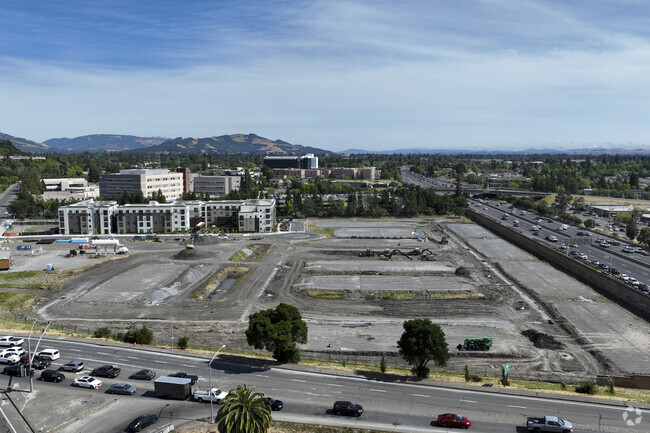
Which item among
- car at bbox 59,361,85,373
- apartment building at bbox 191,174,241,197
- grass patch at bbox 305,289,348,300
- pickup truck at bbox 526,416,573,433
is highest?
apartment building at bbox 191,174,241,197

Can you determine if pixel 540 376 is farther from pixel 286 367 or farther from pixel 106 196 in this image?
pixel 106 196

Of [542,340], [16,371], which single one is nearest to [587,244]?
[542,340]

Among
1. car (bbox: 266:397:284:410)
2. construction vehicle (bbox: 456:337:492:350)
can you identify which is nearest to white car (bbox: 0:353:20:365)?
car (bbox: 266:397:284:410)

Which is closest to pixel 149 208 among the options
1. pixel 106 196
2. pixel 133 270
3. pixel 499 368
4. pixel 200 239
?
pixel 200 239

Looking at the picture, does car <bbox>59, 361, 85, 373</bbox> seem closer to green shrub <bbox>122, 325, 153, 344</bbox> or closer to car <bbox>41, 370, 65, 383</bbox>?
car <bbox>41, 370, 65, 383</bbox>

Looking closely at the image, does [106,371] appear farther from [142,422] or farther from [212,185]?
[212,185]

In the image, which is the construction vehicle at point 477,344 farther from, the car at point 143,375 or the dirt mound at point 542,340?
the car at point 143,375
